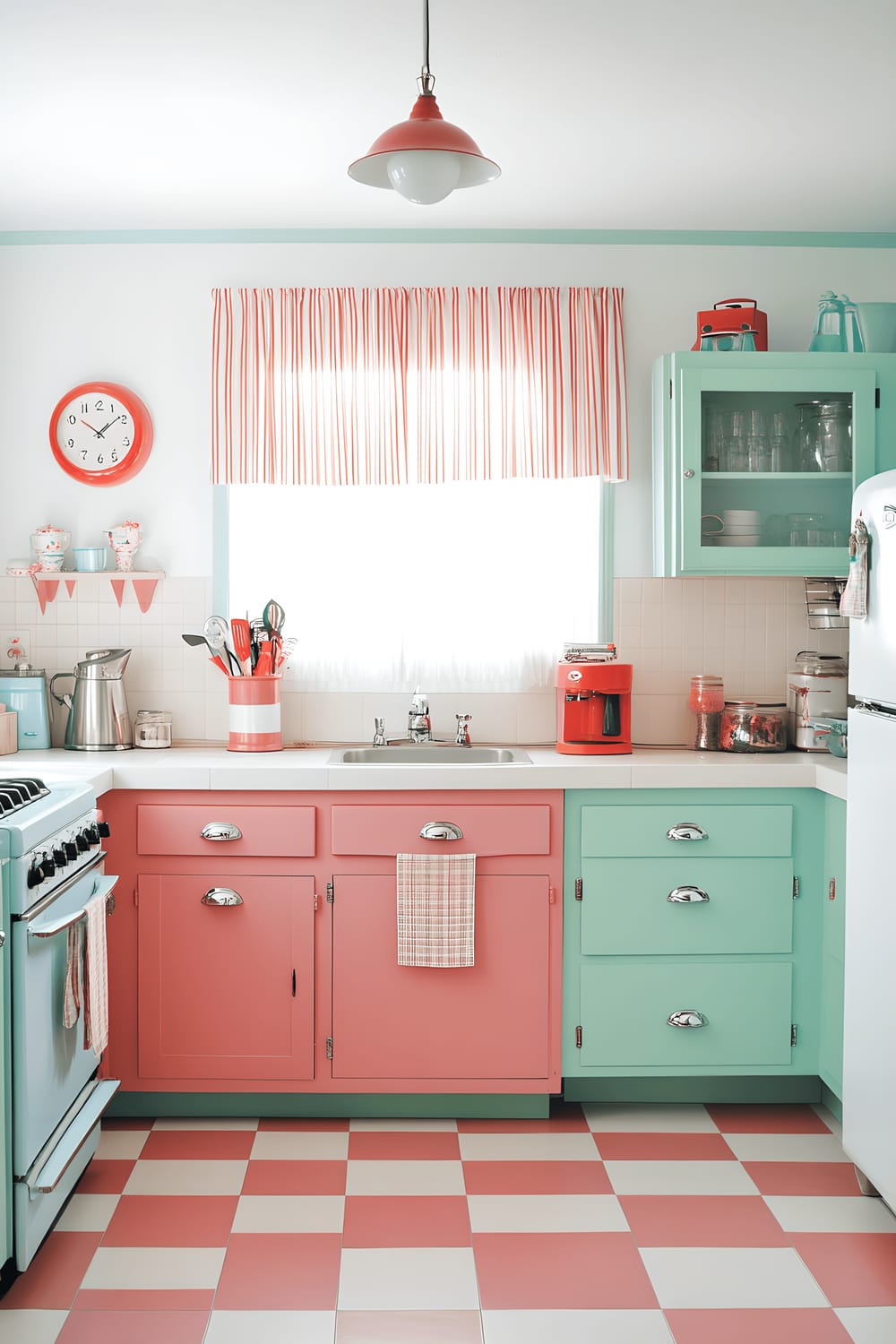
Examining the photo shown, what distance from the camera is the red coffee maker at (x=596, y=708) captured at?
3264mm

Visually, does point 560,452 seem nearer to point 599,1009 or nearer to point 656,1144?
point 599,1009

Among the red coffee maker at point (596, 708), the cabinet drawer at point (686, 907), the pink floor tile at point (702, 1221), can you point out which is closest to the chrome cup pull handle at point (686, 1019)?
the cabinet drawer at point (686, 907)

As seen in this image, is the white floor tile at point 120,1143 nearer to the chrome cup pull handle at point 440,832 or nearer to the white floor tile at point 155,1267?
the white floor tile at point 155,1267

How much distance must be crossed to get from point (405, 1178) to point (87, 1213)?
0.72m

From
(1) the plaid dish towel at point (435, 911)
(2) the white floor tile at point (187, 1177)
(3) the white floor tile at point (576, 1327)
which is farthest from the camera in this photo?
(1) the plaid dish towel at point (435, 911)

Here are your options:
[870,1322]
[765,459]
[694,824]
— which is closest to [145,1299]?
[870,1322]

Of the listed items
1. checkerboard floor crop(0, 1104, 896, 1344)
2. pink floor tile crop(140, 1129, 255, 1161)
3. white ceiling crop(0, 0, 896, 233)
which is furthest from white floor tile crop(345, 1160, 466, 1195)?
white ceiling crop(0, 0, 896, 233)

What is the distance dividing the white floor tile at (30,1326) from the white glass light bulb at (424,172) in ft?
7.16

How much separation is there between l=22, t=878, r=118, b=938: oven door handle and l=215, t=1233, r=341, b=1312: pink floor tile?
2.50 ft

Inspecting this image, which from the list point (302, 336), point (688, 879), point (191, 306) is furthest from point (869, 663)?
point (191, 306)

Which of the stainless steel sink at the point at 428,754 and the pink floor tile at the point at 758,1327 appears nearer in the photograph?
the pink floor tile at the point at 758,1327

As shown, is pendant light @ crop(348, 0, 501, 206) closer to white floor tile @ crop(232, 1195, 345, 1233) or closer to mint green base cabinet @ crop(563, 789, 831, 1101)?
mint green base cabinet @ crop(563, 789, 831, 1101)

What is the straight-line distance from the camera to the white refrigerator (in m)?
2.36

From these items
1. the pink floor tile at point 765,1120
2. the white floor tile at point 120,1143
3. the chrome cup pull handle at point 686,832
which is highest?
the chrome cup pull handle at point 686,832
